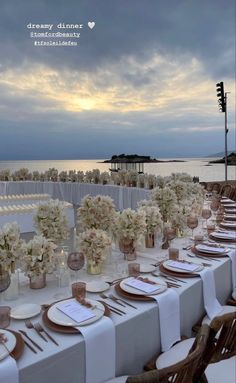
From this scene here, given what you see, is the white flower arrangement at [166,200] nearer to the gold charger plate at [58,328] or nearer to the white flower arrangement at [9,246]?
the white flower arrangement at [9,246]

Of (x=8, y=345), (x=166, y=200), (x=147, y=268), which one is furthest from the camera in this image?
(x=166, y=200)

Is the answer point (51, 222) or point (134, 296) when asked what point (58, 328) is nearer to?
point (134, 296)

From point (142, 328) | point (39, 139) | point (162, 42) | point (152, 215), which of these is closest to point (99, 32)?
point (162, 42)

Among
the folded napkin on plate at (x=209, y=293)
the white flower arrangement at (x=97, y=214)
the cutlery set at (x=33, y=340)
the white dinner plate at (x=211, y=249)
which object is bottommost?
the folded napkin on plate at (x=209, y=293)

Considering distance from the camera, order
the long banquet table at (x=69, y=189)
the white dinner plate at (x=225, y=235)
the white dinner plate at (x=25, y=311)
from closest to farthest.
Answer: the white dinner plate at (x=25, y=311) < the white dinner plate at (x=225, y=235) < the long banquet table at (x=69, y=189)

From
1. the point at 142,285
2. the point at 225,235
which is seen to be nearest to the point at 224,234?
the point at 225,235

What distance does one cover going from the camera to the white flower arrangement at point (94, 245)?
6.01ft

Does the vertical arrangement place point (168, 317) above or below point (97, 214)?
below

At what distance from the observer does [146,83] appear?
486 inches

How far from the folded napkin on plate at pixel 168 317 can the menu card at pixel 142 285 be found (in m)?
0.05

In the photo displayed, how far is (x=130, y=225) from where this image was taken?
81.4 inches

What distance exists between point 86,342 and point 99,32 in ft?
32.3

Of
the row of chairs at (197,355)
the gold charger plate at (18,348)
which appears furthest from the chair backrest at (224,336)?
the gold charger plate at (18,348)

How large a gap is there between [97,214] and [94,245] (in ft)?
1.51
